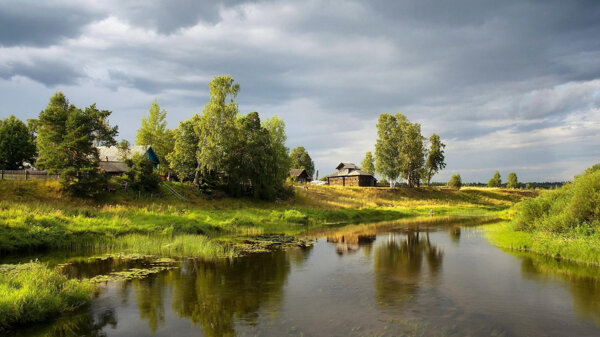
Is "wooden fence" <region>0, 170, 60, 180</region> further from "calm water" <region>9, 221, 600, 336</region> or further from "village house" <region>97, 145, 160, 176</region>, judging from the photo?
"calm water" <region>9, 221, 600, 336</region>

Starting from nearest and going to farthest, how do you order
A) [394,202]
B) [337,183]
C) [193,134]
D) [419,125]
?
[193,134]
[394,202]
[419,125]
[337,183]

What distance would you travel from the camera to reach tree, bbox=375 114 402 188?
286 ft

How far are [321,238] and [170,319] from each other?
2272 cm

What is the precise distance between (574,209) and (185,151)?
4673 centimetres

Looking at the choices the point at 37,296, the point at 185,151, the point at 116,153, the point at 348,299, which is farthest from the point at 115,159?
the point at 348,299

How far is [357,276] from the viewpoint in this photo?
20.3 m

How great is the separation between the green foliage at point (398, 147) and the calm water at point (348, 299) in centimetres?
6280

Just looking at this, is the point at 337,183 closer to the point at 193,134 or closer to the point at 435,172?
the point at 435,172

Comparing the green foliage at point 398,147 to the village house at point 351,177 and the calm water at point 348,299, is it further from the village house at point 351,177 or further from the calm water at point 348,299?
the calm water at point 348,299

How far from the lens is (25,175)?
43156mm

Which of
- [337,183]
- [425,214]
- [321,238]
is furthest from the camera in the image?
[337,183]

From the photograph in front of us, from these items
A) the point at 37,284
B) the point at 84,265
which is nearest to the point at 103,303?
the point at 37,284

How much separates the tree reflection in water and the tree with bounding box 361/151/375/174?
2985 inches

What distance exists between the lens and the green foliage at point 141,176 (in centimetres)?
4638
